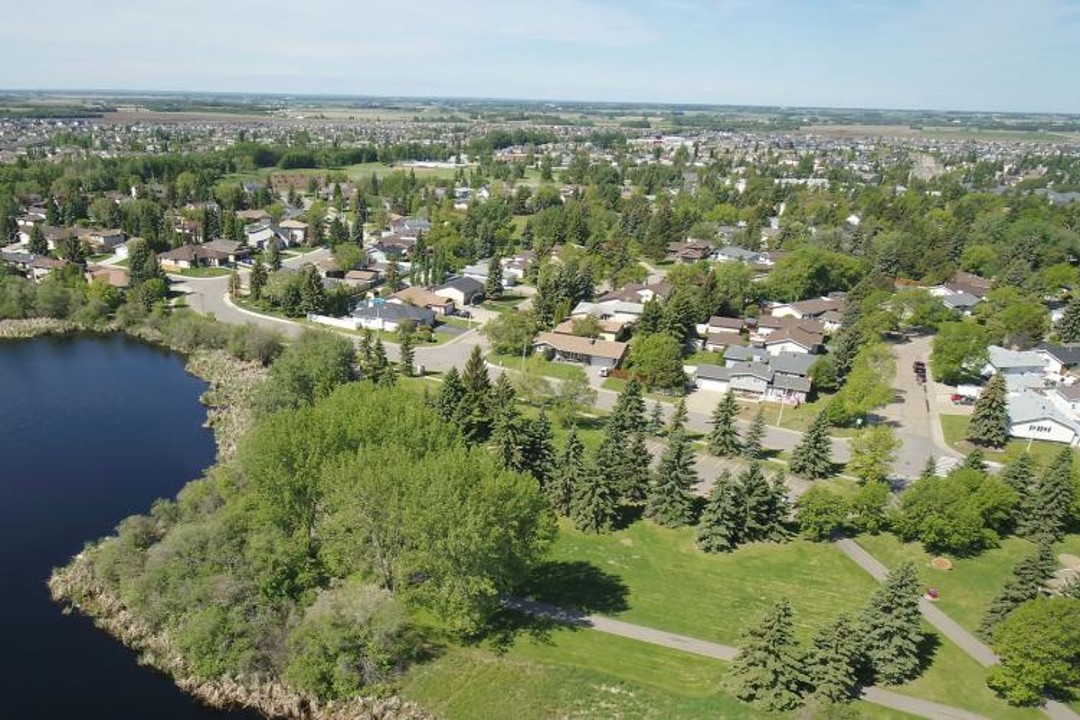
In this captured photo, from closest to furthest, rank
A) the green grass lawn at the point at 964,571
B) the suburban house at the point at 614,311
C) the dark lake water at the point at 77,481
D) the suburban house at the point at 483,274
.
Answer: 1. the dark lake water at the point at 77,481
2. the green grass lawn at the point at 964,571
3. the suburban house at the point at 614,311
4. the suburban house at the point at 483,274

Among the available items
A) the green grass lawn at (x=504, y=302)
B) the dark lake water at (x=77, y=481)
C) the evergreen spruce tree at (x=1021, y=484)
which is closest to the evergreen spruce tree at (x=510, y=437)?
the dark lake water at (x=77, y=481)

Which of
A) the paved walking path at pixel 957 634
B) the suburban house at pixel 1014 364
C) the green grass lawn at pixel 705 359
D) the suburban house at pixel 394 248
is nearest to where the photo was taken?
the paved walking path at pixel 957 634

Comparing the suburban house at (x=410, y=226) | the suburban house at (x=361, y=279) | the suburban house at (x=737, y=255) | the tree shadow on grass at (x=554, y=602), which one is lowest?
the tree shadow on grass at (x=554, y=602)

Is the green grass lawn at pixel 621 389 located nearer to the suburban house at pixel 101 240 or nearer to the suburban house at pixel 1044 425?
the suburban house at pixel 1044 425

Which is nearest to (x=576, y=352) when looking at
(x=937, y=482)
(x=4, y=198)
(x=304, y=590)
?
(x=937, y=482)

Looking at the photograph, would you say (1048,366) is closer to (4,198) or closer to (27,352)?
(27,352)
